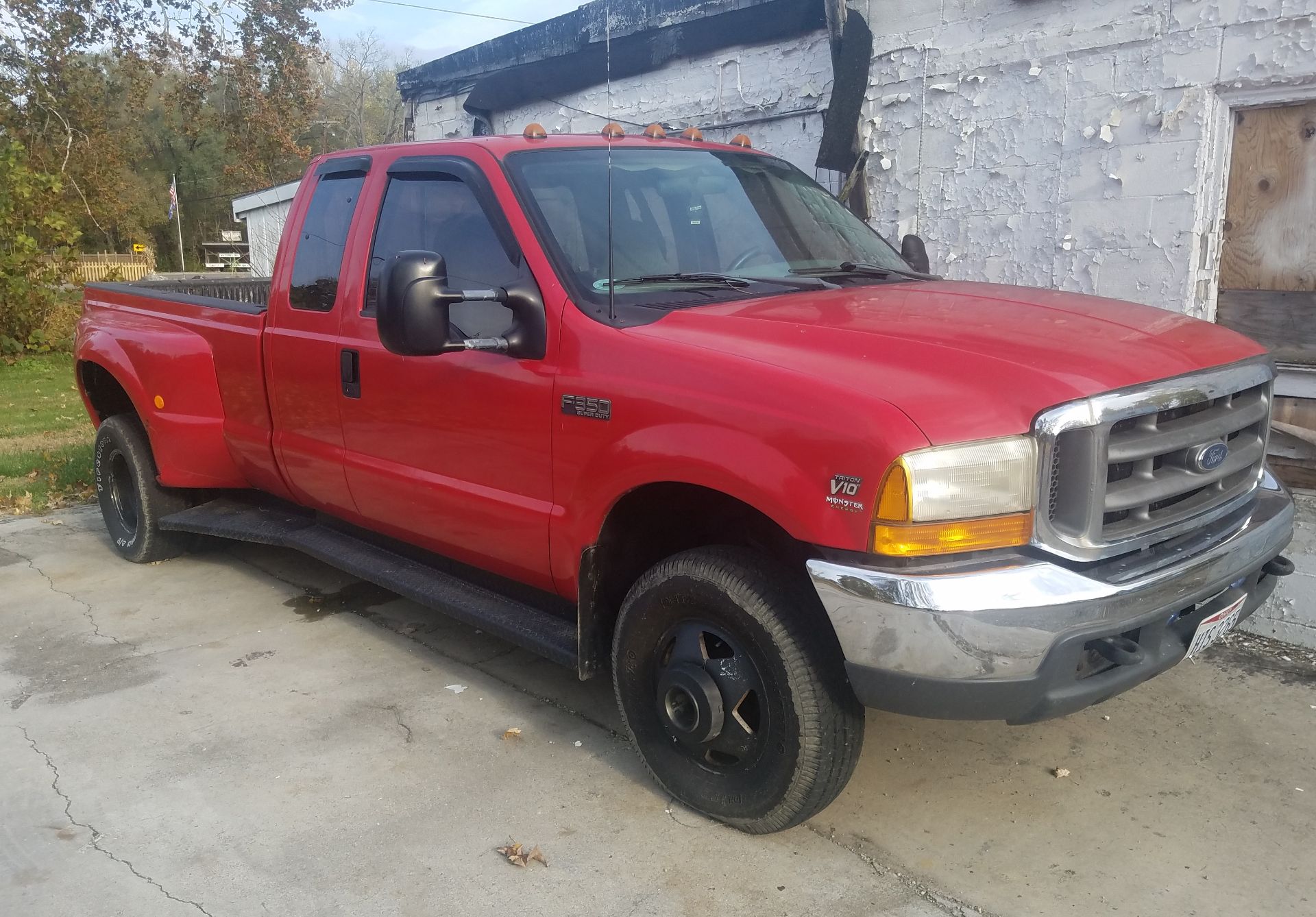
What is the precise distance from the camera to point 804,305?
134 inches

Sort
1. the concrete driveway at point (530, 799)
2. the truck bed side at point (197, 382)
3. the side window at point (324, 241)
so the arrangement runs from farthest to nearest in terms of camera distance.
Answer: the truck bed side at point (197, 382) → the side window at point (324, 241) → the concrete driveway at point (530, 799)

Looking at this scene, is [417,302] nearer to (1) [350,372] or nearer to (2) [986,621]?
(1) [350,372]

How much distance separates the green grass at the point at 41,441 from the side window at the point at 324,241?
3824 mm

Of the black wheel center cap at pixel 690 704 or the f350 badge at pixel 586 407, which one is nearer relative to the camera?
the black wheel center cap at pixel 690 704

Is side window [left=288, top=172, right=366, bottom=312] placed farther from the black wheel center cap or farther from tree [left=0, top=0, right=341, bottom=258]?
tree [left=0, top=0, right=341, bottom=258]

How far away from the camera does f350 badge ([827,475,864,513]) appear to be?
264 centimetres

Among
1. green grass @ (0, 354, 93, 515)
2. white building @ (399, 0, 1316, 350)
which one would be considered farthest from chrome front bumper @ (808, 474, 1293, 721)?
green grass @ (0, 354, 93, 515)

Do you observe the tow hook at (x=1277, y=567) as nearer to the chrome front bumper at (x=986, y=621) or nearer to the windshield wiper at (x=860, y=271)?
the chrome front bumper at (x=986, y=621)

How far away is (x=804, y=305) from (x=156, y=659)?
10.2ft

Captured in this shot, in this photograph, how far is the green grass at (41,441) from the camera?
7.55 metres

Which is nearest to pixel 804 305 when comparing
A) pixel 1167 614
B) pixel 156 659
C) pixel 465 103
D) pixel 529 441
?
pixel 529 441

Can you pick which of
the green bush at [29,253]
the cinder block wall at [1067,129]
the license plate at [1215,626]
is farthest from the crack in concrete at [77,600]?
the green bush at [29,253]

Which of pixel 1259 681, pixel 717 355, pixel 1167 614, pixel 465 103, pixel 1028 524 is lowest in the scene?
pixel 1259 681

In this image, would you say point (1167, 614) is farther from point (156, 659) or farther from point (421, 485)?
point (156, 659)
